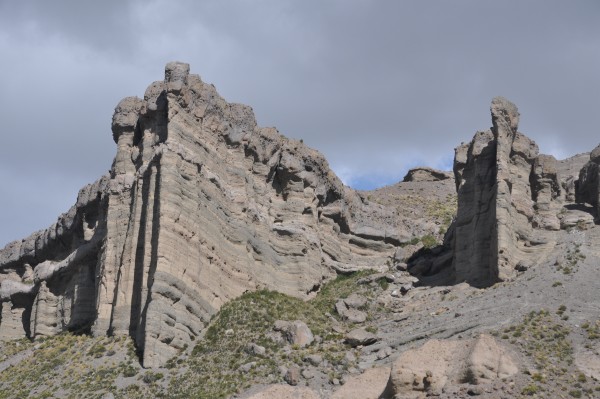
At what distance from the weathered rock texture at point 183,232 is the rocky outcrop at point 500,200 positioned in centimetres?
1015

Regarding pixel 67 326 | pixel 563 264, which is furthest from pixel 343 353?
pixel 67 326

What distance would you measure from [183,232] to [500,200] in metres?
18.8

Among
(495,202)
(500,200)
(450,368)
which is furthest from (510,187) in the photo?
(450,368)

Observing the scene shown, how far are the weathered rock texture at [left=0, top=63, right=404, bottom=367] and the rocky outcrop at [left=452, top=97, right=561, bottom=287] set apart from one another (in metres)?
10.1

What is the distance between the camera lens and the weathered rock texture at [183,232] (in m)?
72.4

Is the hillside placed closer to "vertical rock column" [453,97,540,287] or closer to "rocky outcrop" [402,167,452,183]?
"vertical rock column" [453,97,540,287]

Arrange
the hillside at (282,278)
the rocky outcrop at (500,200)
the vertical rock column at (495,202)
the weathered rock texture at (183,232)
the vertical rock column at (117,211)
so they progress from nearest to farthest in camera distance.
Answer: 1. the hillside at (282,278)
2. the weathered rock texture at (183,232)
3. the vertical rock column at (117,211)
4. the vertical rock column at (495,202)
5. the rocky outcrop at (500,200)

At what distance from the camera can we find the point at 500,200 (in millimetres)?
76062

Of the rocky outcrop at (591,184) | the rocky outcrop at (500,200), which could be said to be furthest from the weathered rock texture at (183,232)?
the rocky outcrop at (591,184)

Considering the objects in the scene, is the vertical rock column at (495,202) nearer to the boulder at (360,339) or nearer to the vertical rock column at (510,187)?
the vertical rock column at (510,187)

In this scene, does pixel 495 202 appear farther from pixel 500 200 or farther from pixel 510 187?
pixel 510 187

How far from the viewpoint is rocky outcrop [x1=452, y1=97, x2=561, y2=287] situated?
75.4 m

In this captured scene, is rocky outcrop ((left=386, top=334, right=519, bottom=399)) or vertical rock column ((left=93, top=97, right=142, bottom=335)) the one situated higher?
vertical rock column ((left=93, top=97, right=142, bottom=335))

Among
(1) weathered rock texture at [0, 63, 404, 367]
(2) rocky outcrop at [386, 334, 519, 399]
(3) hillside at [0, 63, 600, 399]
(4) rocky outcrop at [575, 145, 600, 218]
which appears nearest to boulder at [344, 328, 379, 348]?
(3) hillside at [0, 63, 600, 399]
